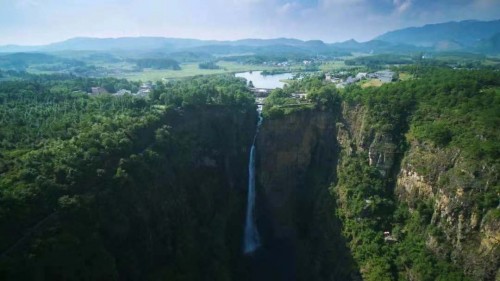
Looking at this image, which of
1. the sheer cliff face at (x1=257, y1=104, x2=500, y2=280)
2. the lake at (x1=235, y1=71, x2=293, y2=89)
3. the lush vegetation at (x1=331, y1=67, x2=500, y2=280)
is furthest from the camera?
the lake at (x1=235, y1=71, x2=293, y2=89)

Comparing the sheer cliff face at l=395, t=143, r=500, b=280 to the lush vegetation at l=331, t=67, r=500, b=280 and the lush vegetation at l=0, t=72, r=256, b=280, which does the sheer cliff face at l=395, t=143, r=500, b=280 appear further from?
the lush vegetation at l=0, t=72, r=256, b=280

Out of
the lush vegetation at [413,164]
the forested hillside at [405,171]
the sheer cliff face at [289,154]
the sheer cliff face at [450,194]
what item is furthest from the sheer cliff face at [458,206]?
the sheer cliff face at [289,154]

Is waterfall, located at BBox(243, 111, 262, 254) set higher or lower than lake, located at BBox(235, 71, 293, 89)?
lower

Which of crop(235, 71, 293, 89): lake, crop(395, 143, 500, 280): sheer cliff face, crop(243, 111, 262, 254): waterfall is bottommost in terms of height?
crop(243, 111, 262, 254): waterfall

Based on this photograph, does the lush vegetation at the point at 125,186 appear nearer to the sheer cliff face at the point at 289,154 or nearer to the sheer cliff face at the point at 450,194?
the sheer cliff face at the point at 289,154

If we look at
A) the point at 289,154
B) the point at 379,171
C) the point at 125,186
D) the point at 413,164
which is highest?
the point at 413,164

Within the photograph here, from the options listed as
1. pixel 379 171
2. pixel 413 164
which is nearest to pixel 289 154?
pixel 379 171

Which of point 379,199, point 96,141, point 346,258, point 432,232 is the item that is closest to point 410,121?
point 379,199

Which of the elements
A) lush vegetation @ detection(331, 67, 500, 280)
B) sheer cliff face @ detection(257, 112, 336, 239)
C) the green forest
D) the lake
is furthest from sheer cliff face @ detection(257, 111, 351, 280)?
the lake

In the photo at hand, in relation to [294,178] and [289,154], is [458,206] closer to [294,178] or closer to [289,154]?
[294,178]
